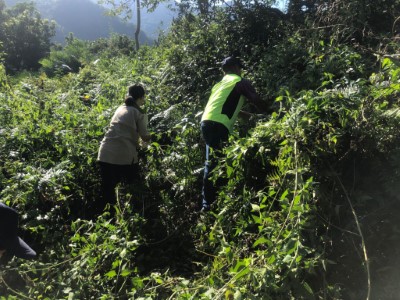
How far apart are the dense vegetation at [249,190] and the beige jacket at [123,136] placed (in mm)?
387

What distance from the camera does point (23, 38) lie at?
2859 cm

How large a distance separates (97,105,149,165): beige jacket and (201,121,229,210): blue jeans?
0.85m

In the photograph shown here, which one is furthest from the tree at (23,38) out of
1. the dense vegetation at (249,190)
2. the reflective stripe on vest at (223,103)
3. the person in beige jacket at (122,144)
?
the reflective stripe on vest at (223,103)

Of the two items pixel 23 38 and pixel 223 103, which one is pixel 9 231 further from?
pixel 23 38

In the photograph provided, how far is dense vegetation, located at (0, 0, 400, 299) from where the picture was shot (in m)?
2.41

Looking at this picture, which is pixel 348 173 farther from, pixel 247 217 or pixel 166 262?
pixel 166 262

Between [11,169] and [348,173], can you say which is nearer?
[348,173]

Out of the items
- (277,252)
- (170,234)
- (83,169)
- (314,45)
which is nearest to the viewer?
(277,252)

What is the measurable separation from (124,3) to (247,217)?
10.2m

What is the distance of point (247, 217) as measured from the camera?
2943 millimetres

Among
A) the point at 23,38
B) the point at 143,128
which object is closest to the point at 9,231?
the point at 143,128

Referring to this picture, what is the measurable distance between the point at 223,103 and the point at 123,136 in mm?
1253

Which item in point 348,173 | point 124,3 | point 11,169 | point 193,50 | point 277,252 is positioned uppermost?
point 124,3

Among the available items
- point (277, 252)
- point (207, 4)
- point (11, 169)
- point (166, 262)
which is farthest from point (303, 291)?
point (207, 4)
